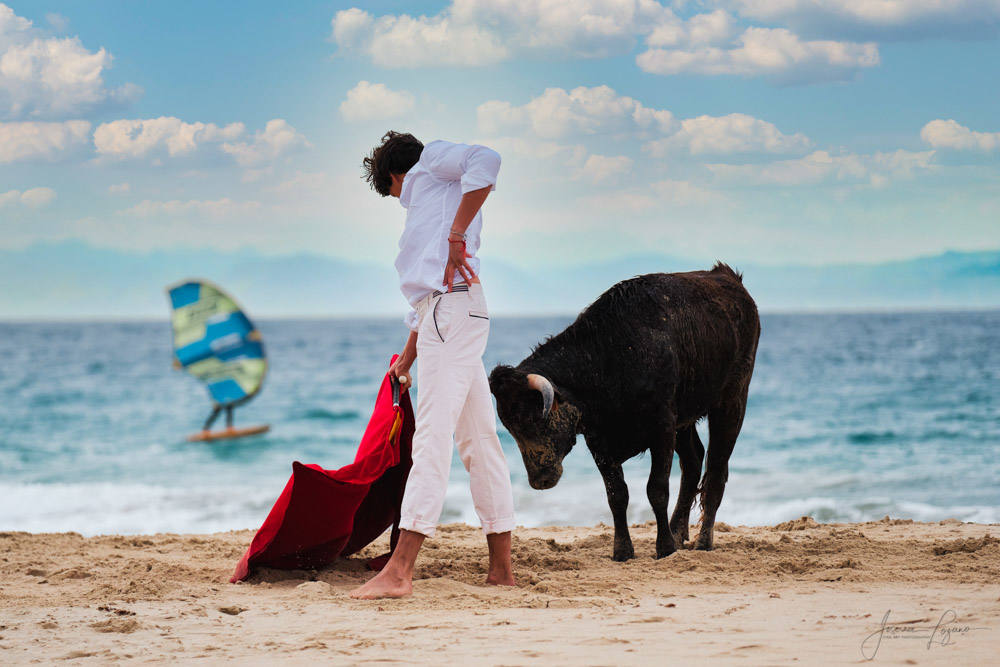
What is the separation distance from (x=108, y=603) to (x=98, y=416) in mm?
20424

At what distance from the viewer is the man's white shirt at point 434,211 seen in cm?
425

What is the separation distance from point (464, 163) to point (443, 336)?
80 cm

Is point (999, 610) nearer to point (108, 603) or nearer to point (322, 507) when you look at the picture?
point (322, 507)

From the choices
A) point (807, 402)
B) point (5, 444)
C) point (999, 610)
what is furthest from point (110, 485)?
point (807, 402)

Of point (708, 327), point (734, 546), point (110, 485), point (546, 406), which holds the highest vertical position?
point (708, 327)

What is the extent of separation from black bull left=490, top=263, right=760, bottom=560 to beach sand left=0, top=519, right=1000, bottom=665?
0.53m

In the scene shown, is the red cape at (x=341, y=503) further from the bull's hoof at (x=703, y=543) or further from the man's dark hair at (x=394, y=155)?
the bull's hoof at (x=703, y=543)

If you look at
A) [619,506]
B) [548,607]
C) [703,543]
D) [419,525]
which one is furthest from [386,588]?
[703,543]

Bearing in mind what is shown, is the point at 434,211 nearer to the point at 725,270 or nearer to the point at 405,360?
the point at 405,360

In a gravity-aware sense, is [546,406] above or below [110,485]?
above

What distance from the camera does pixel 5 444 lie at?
19.3 metres

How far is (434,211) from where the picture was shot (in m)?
4.37

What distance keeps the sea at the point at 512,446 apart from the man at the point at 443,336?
5.01 metres

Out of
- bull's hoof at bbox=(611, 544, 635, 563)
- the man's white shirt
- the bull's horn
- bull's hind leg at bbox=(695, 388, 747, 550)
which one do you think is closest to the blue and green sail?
bull's hind leg at bbox=(695, 388, 747, 550)
